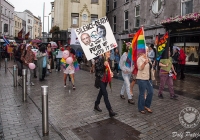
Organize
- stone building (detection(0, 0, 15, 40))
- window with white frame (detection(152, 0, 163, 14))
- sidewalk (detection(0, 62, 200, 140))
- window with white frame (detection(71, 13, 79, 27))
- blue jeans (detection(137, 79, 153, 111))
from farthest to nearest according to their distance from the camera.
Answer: stone building (detection(0, 0, 15, 40))
window with white frame (detection(71, 13, 79, 27))
window with white frame (detection(152, 0, 163, 14))
blue jeans (detection(137, 79, 153, 111))
sidewalk (detection(0, 62, 200, 140))

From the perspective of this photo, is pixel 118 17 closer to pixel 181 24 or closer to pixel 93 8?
pixel 93 8

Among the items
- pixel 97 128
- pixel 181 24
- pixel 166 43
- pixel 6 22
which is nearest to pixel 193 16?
pixel 181 24

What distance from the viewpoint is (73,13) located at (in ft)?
93.3

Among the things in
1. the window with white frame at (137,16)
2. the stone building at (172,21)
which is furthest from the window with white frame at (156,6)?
the window with white frame at (137,16)

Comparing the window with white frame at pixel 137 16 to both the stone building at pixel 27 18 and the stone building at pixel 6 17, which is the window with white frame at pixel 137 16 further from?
the stone building at pixel 27 18

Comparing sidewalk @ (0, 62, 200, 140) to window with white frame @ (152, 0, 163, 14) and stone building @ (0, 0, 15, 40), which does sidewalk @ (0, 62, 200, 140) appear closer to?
window with white frame @ (152, 0, 163, 14)

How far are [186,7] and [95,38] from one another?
11259 millimetres

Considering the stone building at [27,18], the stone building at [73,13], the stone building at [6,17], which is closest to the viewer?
the stone building at [73,13]

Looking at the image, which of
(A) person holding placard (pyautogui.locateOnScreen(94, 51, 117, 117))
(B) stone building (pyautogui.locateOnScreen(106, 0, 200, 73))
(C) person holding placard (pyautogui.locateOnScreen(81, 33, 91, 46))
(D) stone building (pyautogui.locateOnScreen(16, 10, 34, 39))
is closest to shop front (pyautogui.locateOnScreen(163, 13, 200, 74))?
(B) stone building (pyautogui.locateOnScreen(106, 0, 200, 73))

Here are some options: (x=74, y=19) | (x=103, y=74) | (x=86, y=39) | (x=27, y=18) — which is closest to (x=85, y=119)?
(x=103, y=74)

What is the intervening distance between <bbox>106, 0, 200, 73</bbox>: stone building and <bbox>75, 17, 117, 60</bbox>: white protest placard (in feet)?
29.4

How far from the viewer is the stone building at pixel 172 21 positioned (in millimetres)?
13302

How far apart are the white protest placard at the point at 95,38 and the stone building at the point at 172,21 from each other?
29.4 feet

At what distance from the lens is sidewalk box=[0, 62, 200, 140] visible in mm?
4258
